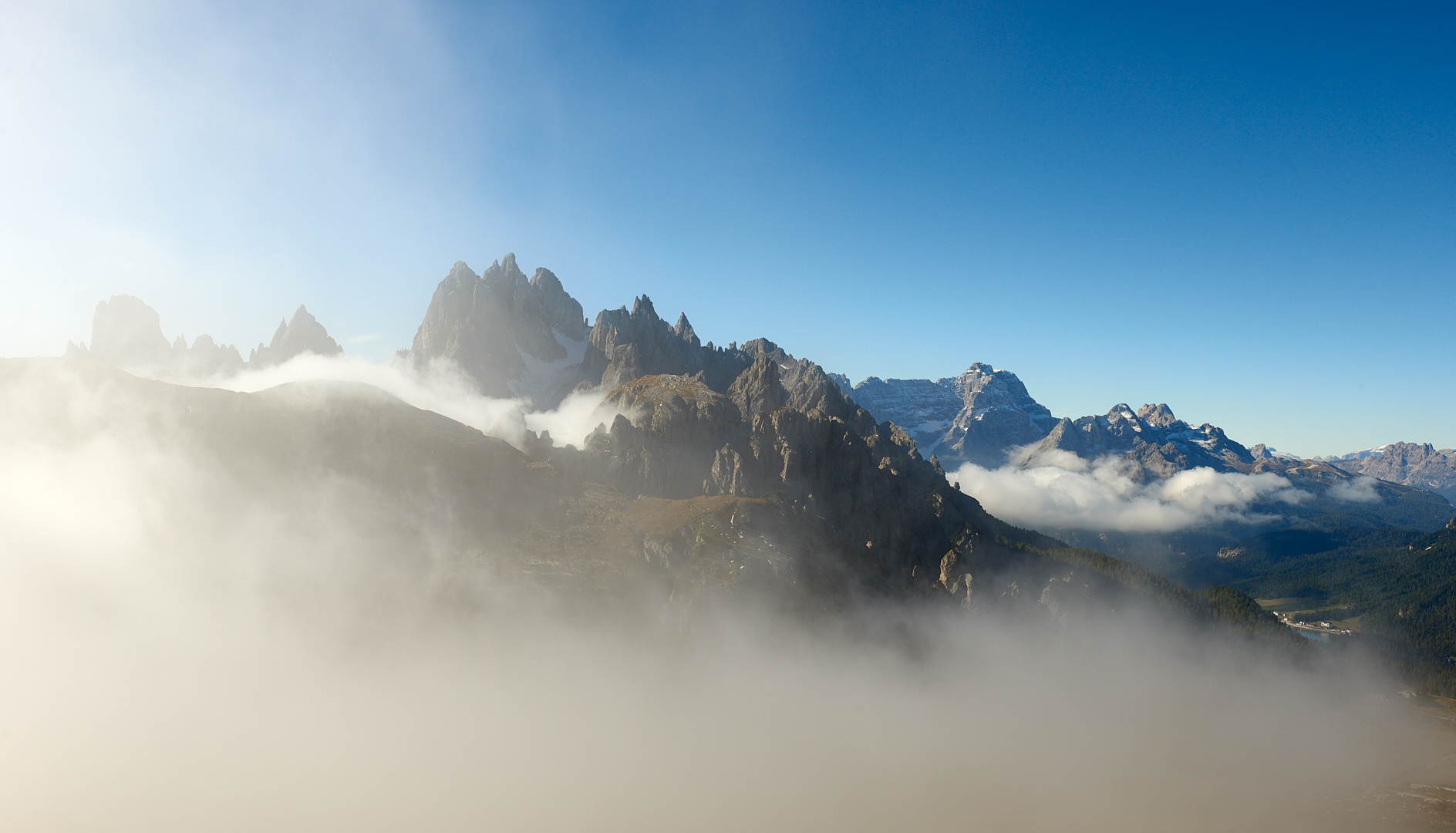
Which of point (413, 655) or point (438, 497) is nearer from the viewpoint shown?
point (413, 655)

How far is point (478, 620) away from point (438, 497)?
40.8 m

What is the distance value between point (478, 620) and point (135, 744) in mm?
81036

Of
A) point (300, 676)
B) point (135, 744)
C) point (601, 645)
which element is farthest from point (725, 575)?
point (135, 744)

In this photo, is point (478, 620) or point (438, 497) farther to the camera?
point (438, 497)

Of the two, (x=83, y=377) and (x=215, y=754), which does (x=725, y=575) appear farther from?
(x=83, y=377)

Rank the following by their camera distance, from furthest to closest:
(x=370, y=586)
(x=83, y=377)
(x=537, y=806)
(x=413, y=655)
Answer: (x=83, y=377) → (x=370, y=586) → (x=413, y=655) → (x=537, y=806)

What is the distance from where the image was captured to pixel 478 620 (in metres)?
174

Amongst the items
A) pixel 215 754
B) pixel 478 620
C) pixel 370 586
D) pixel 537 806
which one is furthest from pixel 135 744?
pixel 537 806

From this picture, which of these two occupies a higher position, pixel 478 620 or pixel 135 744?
pixel 478 620

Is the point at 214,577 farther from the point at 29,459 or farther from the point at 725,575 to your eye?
the point at 725,575

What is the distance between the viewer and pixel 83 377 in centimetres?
19525

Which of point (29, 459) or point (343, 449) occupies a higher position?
point (343, 449)

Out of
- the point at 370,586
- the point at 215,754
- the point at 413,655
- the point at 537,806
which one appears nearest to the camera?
the point at 537,806

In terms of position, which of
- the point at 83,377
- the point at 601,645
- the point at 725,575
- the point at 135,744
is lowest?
the point at 135,744
